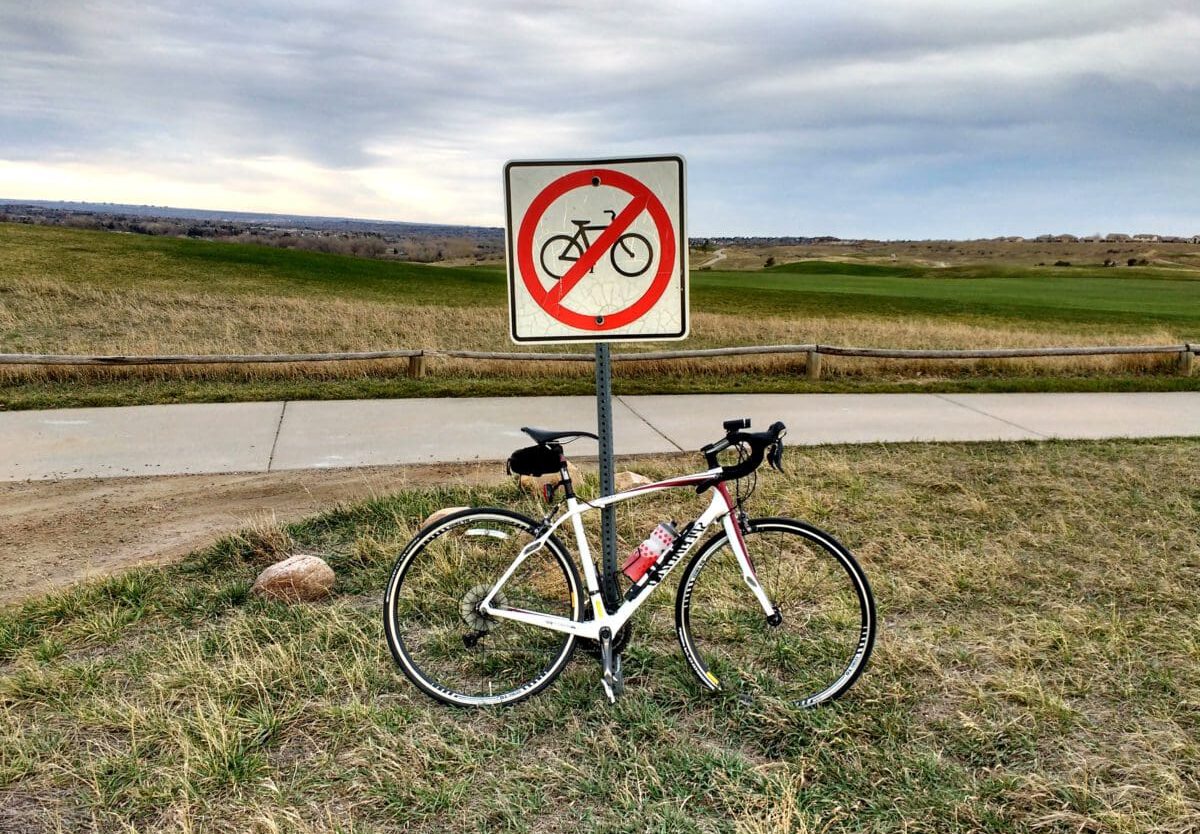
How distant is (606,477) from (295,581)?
6.25ft

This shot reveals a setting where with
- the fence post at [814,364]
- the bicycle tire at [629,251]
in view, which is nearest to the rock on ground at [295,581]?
the bicycle tire at [629,251]

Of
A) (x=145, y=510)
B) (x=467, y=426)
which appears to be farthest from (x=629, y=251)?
(x=467, y=426)

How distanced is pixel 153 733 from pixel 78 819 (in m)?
0.43

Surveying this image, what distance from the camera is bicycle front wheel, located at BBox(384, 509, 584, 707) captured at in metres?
3.46

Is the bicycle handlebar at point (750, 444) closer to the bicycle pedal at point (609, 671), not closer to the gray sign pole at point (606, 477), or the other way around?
the gray sign pole at point (606, 477)

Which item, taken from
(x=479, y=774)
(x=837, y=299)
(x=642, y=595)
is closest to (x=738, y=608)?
(x=642, y=595)

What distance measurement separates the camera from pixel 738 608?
4.21m

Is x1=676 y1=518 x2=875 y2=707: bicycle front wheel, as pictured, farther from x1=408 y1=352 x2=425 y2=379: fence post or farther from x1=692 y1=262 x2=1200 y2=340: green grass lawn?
x1=692 y1=262 x2=1200 y2=340: green grass lawn

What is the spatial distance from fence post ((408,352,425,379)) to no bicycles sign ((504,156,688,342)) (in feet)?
25.2

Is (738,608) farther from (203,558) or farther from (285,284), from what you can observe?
(285,284)

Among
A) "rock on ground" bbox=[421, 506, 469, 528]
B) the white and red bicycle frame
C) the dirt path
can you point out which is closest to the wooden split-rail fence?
the dirt path

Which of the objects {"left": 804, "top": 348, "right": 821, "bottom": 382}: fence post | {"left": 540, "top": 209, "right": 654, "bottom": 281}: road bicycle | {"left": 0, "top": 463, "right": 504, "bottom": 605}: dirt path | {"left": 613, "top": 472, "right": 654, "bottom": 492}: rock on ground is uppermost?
{"left": 540, "top": 209, "right": 654, "bottom": 281}: road bicycle

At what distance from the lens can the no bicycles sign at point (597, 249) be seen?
3.37 m

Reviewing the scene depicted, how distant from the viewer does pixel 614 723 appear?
10.8 ft
